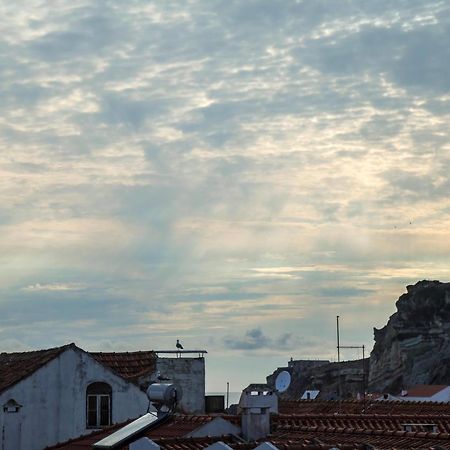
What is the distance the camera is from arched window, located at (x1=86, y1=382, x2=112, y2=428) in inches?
1802

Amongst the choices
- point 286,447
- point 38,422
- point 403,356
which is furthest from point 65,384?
point 403,356

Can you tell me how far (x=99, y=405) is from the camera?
46031 millimetres

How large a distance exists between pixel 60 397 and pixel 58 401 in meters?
0.19

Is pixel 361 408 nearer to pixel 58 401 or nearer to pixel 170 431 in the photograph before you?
pixel 58 401

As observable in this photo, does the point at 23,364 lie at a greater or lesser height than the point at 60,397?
greater

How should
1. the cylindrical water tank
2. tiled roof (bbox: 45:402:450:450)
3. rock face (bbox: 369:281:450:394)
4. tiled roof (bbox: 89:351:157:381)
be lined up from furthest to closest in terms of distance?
1. rock face (bbox: 369:281:450:394)
2. tiled roof (bbox: 89:351:157:381)
3. tiled roof (bbox: 45:402:450:450)
4. the cylindrical water tank

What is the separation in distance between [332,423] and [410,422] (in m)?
3.19

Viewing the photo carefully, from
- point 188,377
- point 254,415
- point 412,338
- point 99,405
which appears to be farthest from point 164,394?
point 412,338

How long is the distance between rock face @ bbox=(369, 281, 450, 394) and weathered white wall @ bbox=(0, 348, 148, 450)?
129m

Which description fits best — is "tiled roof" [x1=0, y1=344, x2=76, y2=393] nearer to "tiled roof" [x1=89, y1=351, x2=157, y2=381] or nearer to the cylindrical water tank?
"tiled roof" [x1=89, y1=351, x2=157, y2=381]

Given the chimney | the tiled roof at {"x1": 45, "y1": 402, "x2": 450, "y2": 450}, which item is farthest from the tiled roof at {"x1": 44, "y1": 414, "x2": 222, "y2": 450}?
the chimney

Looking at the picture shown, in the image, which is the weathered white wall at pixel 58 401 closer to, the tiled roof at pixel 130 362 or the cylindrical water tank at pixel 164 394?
the tiled roof at pixel 130 362

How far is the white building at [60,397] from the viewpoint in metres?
43.7

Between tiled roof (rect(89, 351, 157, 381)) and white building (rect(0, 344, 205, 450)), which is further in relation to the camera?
tiled roof (rect(89, 351, 157, 381))
